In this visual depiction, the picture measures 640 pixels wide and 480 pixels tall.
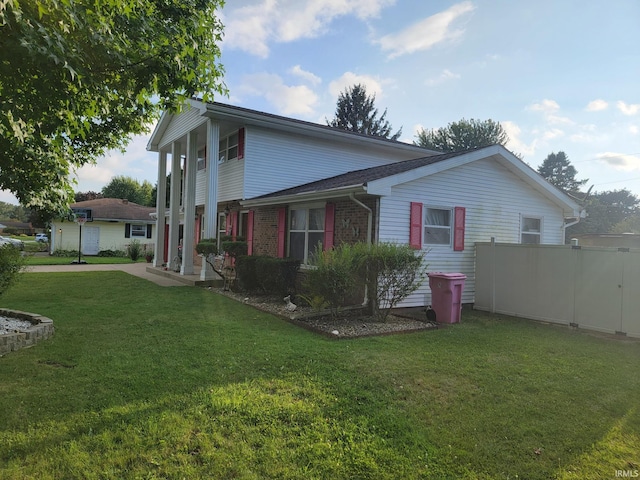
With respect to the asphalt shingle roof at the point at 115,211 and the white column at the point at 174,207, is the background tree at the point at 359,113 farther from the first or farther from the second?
the white column at the point at 174,207

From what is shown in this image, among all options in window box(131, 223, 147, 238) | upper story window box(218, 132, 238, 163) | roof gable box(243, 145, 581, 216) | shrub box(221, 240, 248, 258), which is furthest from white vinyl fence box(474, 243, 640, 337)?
window box(131, 223, 147, 238)

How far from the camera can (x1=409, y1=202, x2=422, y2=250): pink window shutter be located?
9180mm

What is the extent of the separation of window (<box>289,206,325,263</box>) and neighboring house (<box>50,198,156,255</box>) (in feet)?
60.2

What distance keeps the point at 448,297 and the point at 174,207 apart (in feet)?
38.5

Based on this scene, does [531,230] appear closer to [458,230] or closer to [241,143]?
[458,230]

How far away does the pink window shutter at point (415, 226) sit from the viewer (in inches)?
361

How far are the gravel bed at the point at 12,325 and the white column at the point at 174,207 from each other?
963 centimetres

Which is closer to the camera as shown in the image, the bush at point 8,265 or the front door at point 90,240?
the bush at point 8,265

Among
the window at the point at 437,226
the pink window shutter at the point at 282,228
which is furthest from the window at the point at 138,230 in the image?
the window at the point at 437,226

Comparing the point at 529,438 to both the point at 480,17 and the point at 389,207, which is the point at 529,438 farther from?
the point at 480,17

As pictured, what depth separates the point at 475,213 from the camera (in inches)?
409

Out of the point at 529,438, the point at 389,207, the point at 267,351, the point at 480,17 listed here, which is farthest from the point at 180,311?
the point at 480,17

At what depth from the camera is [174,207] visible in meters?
15.9

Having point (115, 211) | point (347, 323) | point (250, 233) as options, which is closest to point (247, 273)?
point (250, 233)
